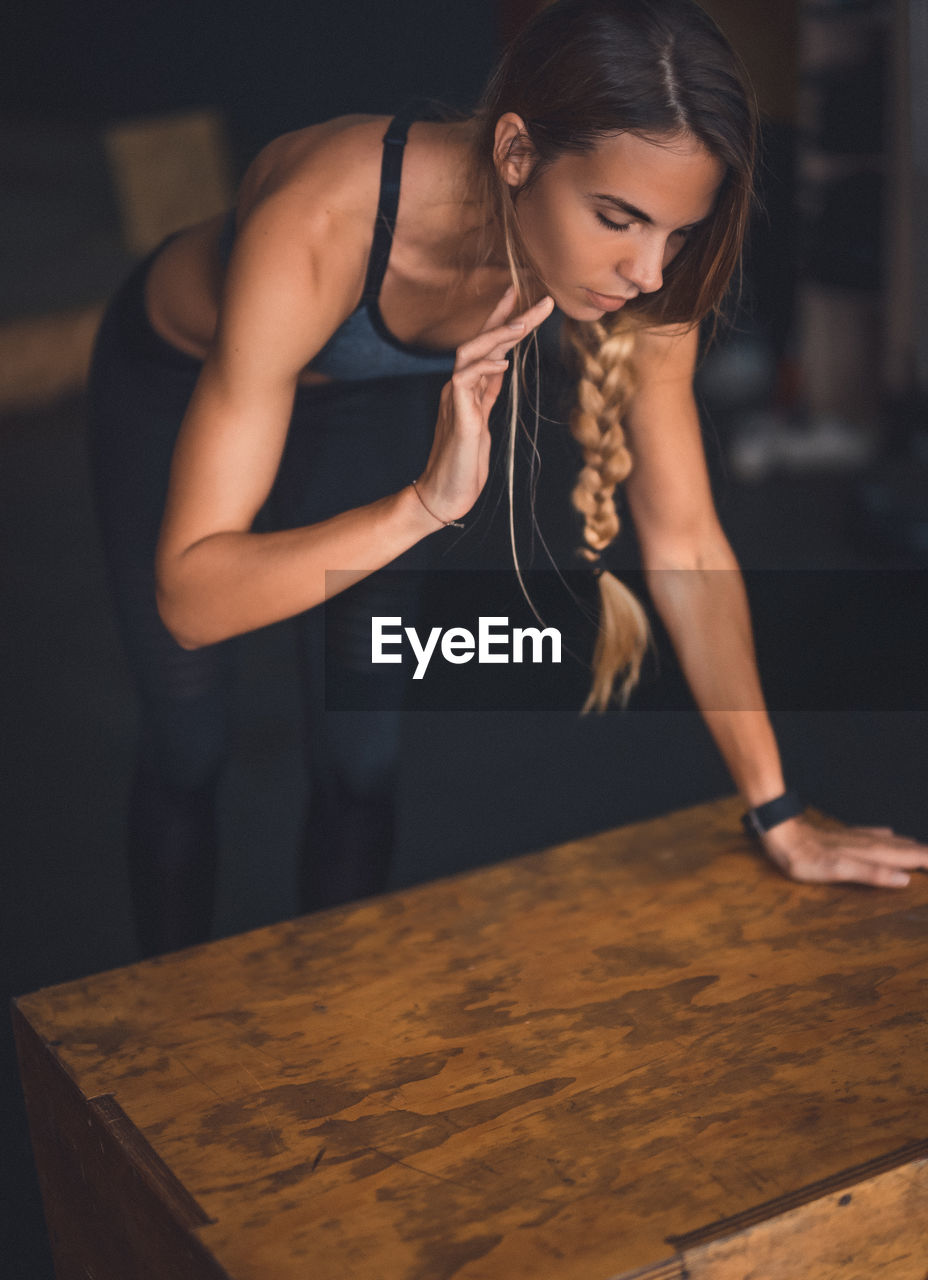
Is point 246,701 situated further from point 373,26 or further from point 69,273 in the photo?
point 373,26

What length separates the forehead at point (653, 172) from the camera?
3.20 ft

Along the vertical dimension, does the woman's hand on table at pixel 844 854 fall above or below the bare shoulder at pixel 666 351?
below

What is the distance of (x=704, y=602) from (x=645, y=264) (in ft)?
1.27

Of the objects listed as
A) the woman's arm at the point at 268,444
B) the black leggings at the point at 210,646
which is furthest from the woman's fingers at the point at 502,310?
the black leggings at the point at 210,646

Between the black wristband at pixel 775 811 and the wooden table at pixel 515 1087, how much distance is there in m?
0.04

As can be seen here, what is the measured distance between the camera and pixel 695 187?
39.3 inches

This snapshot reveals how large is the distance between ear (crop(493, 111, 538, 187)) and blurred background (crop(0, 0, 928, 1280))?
24 cm

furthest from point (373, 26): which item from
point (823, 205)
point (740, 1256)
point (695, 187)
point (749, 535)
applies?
point (823, 205)

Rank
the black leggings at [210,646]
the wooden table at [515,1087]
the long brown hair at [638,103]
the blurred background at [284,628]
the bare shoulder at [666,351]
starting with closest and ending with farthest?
the wooden table at [515,1087]
the long brown hair at [638,103]
the bare shoulder at [666,351]
the black leggings at [210,646]
the blurred background at [284,628]

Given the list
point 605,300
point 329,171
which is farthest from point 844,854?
point 329,171

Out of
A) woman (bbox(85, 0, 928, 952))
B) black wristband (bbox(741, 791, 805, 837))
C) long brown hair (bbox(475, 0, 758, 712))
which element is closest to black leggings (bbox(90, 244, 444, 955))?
woman (bbox(85, 0, 928, 952))

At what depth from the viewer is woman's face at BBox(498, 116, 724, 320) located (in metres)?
0.98

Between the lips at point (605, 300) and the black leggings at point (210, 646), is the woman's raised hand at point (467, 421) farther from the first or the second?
the black leggings at point (210, 646)

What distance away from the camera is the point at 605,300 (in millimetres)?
1068
